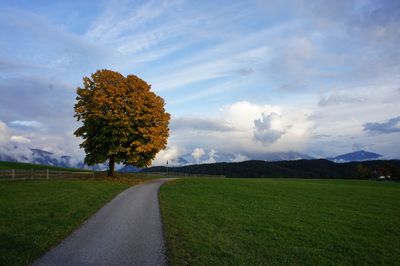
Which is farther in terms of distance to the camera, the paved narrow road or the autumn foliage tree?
the autumn foliage tree

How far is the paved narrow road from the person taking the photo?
35.4ft

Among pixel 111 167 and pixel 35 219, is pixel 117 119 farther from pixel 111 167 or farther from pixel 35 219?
pixel 35 219

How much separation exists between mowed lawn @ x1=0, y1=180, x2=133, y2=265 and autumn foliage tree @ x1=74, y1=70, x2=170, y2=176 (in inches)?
689

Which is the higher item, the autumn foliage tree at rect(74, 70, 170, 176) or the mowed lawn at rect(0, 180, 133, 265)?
the autumn foliage tree at rect(74, 70, 170, 176)

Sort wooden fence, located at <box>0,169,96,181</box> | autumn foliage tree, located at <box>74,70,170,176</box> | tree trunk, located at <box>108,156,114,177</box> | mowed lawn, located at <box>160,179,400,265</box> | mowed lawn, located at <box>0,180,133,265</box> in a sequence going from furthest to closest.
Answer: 1. tree trunk, located at <box>108,156,114,177</box>
2. autumn foliage tree, located at <box>74,70,170,176</box>
3. wooden fence, located at <box>0,169,96,181</box>
4. mowed lawn, located at <box>160,179,400,265</box>
5. mowed lawn, located at <box>0,180,133,265</box>

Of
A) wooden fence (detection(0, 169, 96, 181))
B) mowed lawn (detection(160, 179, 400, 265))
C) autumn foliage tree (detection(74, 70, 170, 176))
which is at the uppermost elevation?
autumn foliage tree (detection(74, 70, 170, 176))

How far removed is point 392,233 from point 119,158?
36.8m

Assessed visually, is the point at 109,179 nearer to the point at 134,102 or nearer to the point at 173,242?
the point at 134,102

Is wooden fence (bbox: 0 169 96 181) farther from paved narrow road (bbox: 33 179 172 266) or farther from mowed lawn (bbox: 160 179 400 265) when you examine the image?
paved narrow road (bbox: 33 179 172 266)

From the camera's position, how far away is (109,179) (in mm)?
47562

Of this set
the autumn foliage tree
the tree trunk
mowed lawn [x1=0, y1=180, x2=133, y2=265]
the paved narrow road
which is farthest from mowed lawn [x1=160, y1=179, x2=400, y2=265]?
the tree trunk

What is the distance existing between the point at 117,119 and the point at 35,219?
28.8 meters

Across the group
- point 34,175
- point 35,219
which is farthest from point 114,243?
point 34,175

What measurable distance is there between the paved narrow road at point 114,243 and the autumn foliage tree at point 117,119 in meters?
26.6
